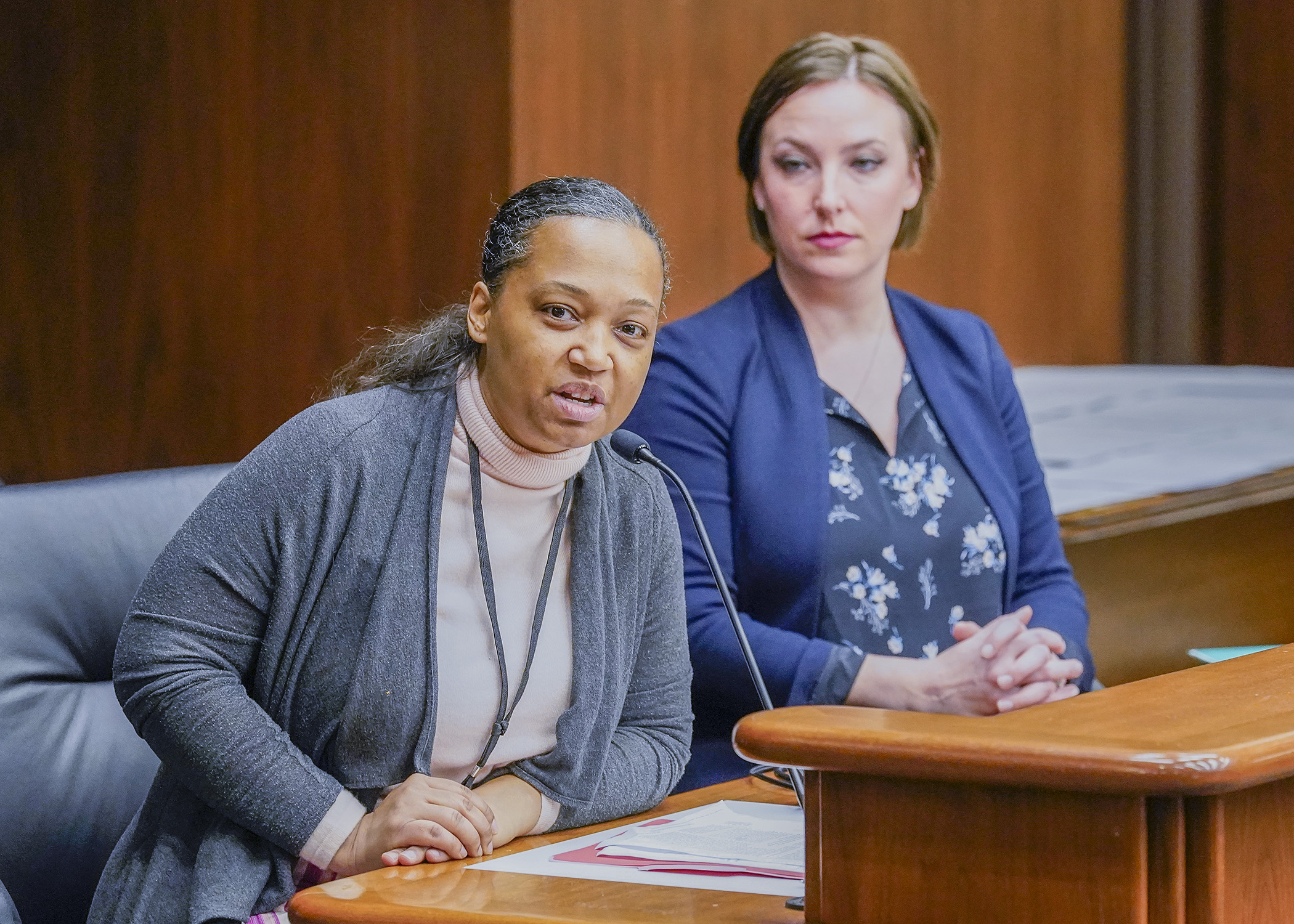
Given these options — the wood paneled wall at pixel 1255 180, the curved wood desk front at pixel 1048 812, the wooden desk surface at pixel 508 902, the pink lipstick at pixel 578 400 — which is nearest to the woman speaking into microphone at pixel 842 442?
the pink lipstick at pixel 578 400

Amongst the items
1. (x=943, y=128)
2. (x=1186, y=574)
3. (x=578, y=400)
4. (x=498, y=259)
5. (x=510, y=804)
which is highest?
(x=943, y=128)

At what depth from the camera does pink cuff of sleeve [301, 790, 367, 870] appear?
3.94 ft

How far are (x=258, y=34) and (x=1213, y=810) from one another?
2391 mm

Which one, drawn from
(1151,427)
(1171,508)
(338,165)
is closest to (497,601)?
(1171,508)

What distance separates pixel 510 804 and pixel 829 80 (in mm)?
1091

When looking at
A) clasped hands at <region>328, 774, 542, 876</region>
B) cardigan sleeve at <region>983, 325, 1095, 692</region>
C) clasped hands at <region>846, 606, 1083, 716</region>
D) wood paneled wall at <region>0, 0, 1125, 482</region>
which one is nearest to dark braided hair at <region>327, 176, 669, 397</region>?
clasped hands at <region>328, 774, 542, 876</region>

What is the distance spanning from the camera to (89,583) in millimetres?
1491

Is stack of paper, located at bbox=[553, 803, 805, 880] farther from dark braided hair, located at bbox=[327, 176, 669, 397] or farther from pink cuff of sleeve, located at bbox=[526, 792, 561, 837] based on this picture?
dark braided hair, located at bbox=[327, 176, 669, 397]

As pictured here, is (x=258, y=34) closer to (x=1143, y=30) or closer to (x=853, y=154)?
(x=853, y=154)

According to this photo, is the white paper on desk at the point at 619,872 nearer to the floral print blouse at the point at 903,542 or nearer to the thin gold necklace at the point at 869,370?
the floral print blouse at the point at 903,542

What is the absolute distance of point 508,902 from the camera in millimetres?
1012

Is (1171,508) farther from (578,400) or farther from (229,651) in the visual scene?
(229,651)

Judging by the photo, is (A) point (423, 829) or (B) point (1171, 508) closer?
(A) point (423, 829)

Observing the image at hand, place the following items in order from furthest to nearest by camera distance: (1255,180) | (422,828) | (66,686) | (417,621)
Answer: (1255,180) → (66,686) → (417,621) → (422,828)
